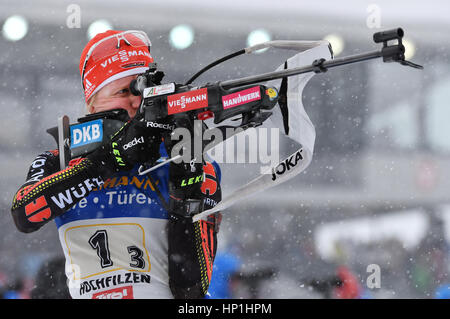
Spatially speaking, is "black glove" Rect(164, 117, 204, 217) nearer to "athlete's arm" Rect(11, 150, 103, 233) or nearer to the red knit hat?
"athlete's arm" Rect(11, 150, 103, 233)

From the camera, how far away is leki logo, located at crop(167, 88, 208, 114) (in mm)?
1056

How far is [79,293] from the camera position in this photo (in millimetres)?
1264

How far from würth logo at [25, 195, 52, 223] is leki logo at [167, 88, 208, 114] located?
326 mm

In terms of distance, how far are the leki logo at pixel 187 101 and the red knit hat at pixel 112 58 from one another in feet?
0.87

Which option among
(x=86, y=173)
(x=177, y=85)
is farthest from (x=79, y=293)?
(x=177, y=85)

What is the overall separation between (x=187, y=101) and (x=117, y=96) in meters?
0.29

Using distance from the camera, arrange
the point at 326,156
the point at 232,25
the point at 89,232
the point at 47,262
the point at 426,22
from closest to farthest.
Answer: the point at 89,232
the point at 47,262
the point at 232,25
the point at 426,22
the point at 326,156

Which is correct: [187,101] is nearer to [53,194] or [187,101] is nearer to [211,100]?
[211,100]

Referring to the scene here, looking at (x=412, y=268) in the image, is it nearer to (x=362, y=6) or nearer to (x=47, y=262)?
(x=362, y=6)

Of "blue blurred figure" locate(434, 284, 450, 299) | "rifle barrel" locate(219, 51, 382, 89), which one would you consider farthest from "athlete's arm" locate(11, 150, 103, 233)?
"blue blurred figure" locate(434, 284, 450, 299)

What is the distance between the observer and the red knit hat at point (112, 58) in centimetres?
130

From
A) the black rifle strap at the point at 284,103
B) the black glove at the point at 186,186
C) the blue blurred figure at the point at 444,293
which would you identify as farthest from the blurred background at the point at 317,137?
the black rifle strap at the point at 284,103

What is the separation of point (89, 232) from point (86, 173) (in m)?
0.16

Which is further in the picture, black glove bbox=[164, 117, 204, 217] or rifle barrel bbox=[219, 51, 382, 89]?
black glove bbox=[164, 117, 204, 217]
